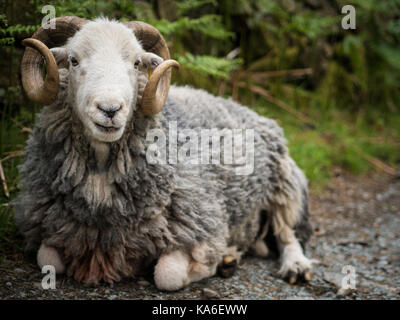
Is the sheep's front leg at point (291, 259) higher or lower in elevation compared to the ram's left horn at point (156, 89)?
lower

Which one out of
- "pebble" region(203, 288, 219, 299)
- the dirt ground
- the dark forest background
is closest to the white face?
the dirt ground

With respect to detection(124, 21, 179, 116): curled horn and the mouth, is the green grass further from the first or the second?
the mouth

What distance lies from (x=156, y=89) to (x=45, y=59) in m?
0.75

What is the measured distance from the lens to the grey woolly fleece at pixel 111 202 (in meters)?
3.12

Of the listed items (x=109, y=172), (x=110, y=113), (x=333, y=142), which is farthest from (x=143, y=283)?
(x=333, y=142)

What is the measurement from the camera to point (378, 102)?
10.7m

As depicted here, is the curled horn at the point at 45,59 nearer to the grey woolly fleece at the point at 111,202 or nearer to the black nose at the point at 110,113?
the grey woolly fleece at the point at 111,202

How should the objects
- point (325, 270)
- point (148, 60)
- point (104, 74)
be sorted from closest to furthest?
point (104, 74) → point (148, 60) → point (325, 270)

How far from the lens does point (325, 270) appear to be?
4.20 metres

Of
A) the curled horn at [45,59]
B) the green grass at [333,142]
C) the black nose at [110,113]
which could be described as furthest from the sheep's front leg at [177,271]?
the green grass at [333,142]

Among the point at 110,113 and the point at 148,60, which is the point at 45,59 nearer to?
the point at 110,113

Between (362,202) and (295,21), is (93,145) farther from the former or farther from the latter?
(295,21)

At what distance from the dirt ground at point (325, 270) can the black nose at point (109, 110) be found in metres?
1.26
